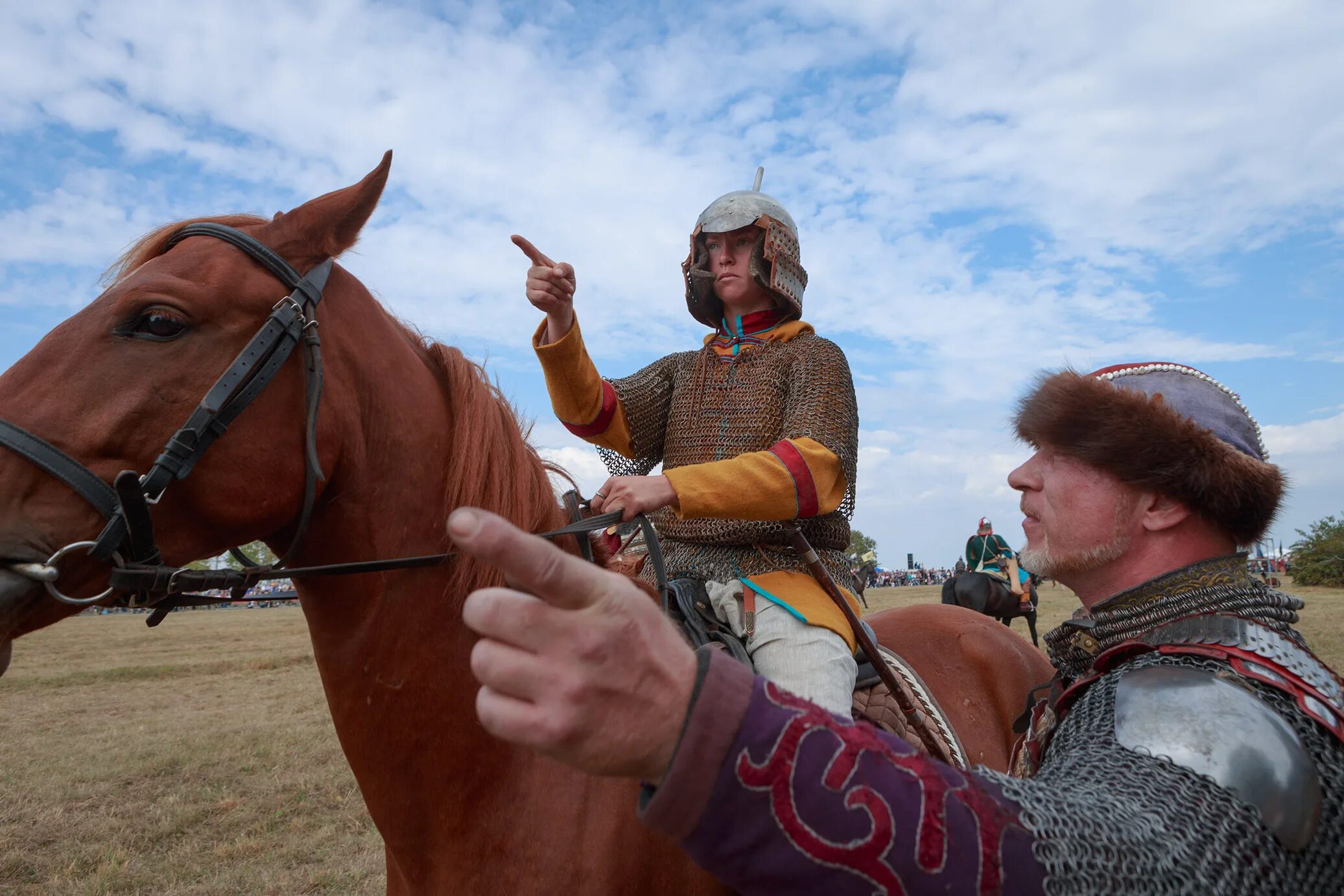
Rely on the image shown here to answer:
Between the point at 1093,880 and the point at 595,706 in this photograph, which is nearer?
the point at 595,706

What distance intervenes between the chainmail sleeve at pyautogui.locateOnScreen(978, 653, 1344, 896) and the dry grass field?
4.67 m

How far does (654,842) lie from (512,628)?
1548mm

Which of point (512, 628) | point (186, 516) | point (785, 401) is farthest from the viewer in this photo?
point (785, 401)

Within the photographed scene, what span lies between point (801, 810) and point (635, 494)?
1.56m

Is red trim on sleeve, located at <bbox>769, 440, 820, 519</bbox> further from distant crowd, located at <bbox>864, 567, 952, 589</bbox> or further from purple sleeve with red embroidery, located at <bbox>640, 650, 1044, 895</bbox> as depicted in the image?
distant crowd, located at <bbox>864, 567, 952, 589</bbox>

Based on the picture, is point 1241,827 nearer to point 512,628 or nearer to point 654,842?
point 512,628

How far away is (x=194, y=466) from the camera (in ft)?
6.10

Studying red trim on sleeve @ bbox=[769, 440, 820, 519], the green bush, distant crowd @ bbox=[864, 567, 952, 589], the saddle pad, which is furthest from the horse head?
distant crowd @ bbox=[864, 567, 952, 589]

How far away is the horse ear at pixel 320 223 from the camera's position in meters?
2.15

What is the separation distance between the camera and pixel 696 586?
2.72 metres

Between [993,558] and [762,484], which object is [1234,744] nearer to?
[762,484]

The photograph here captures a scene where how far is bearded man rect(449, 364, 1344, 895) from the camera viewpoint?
0.70 m

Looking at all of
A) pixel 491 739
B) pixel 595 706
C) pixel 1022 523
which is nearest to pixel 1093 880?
pixel 595 706

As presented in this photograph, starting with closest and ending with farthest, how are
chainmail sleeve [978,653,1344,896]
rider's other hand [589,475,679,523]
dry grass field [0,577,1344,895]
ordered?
chainmail sleeve [978,653,1344,896]
rider's other hand [589,475,679,523]
dry grass field [0,577,1344,895]
